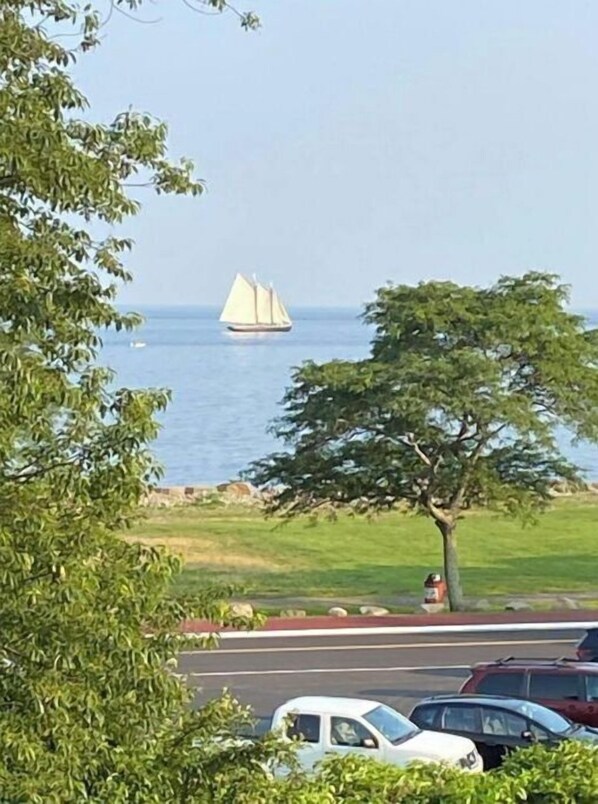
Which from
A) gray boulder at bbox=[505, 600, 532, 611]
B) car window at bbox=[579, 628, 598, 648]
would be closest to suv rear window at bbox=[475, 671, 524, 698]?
car window at bbox=[579, 628, 598, 648]

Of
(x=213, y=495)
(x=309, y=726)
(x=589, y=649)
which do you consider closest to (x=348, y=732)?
(x=309, y=726)

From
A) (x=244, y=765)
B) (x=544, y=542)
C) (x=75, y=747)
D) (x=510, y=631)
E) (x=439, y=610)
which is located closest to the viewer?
(x=75, y=747)

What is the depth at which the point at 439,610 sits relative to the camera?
29.4 m

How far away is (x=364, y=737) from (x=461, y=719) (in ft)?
4.40

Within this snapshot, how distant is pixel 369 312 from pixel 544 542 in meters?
15.3

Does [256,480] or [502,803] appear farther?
[256,480]

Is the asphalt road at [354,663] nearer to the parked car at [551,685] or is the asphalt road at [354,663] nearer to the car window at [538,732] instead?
the parked car at [551,685]

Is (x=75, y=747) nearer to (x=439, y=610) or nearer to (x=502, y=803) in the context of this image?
(x=502, y=803)

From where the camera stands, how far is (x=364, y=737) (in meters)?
14.5

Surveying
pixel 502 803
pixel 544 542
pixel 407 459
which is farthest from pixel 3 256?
pixel 544 542

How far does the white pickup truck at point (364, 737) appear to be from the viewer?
46.7 ft

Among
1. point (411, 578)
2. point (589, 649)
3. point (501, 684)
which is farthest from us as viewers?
point (411, 578)

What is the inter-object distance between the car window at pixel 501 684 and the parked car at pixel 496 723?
3.50 ft

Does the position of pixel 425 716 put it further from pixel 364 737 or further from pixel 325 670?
pixel 325 670
